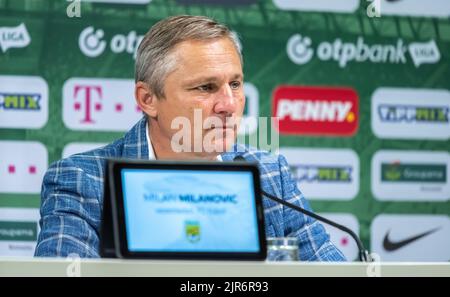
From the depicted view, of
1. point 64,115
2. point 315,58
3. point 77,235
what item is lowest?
point 77,235

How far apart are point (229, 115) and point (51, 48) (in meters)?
1.54

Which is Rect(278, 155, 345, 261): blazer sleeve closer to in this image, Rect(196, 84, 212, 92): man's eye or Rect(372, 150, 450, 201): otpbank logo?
Rect(196, 84, 212, 92): man's eye

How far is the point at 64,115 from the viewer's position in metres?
3.88

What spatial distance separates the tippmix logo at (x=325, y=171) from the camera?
13.1ft

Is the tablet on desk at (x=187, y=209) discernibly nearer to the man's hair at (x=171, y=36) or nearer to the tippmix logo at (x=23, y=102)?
the man's hair at (x=171, y=36)

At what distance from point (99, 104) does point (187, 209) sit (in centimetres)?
230

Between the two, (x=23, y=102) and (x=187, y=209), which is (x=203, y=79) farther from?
(x=23, y=102)

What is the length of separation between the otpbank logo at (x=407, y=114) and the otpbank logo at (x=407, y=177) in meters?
0.09

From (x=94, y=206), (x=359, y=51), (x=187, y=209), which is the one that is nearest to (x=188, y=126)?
(x=94, y=206)

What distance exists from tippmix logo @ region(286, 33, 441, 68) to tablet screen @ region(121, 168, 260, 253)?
7.90 feet

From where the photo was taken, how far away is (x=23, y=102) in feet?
12.7

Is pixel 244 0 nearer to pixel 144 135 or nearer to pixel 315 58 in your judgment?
pixel 315 58

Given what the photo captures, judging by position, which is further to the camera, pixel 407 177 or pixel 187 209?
pixel 407 177

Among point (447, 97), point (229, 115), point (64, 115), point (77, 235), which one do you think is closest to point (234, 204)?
point (77, 235)
